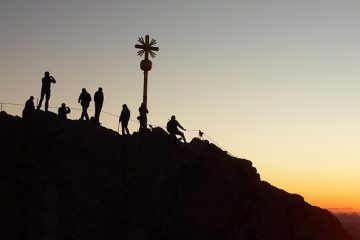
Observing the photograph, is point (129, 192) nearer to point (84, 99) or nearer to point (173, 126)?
point (173, 126)

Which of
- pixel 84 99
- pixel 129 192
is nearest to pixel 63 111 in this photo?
pixel 84 99

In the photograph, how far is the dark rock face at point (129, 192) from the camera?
30.2 metres

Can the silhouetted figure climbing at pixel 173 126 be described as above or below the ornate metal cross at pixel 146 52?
below

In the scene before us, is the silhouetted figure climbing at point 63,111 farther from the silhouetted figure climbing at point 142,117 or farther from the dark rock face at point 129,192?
the silhouetted figure climbing at point 142,117

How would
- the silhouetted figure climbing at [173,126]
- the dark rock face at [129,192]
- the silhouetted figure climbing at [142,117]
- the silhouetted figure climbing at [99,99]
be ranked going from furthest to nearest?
the silhouetted figure climbing at [142,117]
the silhouetted figure climbing at [99,99]
the silhouetted figure climbing at [173,126]
the dark rock face at [129,192]

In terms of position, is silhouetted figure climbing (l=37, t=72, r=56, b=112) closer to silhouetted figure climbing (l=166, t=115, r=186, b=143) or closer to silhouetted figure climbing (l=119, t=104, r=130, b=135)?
silhouetted figure climbing (l=119, t=104, r=130, b=135)

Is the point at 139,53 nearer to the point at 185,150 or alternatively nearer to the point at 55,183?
the point at 185,150

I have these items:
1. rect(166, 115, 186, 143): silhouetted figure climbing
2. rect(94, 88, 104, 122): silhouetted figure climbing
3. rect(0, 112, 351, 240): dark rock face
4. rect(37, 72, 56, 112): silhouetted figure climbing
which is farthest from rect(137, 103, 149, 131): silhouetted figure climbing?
rect(37, 72, 56, 112): silhouetted figure climbing

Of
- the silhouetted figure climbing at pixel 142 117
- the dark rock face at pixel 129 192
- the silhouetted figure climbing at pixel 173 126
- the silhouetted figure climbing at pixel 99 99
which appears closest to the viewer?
the dark rock face at pixel 129 192

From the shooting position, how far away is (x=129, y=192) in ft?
104

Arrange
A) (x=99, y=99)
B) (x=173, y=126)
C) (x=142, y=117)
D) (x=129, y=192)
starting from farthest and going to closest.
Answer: (x=142, y=117), (x=99, y=99), (x=173, y=126), (x=129, y=192)

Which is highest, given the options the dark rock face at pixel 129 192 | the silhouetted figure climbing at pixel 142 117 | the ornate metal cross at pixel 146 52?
the ornate metal cross at pixel 146 52

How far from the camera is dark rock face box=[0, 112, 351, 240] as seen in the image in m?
30.2

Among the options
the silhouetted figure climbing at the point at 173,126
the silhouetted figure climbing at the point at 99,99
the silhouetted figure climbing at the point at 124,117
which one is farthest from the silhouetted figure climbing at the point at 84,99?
the silhouetted figure climbing at the point at 173,126
